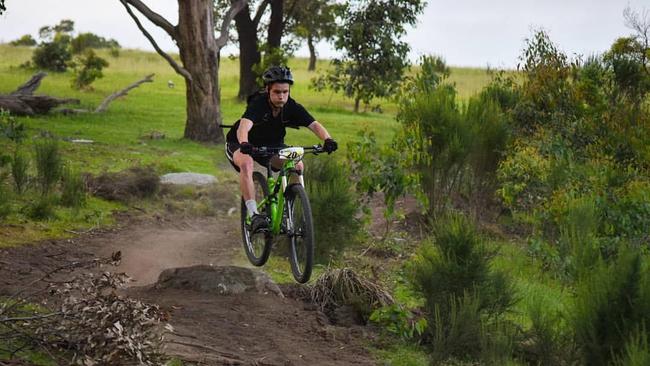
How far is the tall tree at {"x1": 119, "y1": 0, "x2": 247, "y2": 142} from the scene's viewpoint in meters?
19.5

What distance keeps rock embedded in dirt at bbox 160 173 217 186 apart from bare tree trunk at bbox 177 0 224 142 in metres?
4.92

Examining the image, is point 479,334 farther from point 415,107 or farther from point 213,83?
point 213,83

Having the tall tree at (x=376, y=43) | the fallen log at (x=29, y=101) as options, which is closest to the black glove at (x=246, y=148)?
the fallen log at (x=29, y=101)

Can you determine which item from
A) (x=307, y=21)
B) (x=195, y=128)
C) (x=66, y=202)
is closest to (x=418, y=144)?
(x=66, y=202)

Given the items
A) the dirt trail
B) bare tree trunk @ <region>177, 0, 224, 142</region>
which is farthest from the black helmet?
bare tree trunk @ <region>177, 0, 224, 142</region>

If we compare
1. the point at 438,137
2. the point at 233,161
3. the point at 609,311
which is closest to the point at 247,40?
the point at 438,137

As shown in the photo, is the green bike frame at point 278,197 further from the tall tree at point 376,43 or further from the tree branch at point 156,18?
the tall tree at point 376,43

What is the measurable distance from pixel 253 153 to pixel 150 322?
2.53 meters

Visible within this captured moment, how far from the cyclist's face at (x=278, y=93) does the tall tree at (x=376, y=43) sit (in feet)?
65.6

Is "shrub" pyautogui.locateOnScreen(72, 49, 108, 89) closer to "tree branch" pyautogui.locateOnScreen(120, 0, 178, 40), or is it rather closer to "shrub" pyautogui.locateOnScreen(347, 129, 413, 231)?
"tree branch" pyautogui.locateOnScreen(120, 0, 178, 40)

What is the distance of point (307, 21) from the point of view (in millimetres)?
35281

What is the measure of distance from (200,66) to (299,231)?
41.4 ft

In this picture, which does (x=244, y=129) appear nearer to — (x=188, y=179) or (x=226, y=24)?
(x=188, y=179)

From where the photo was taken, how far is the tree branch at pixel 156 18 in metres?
19.6
